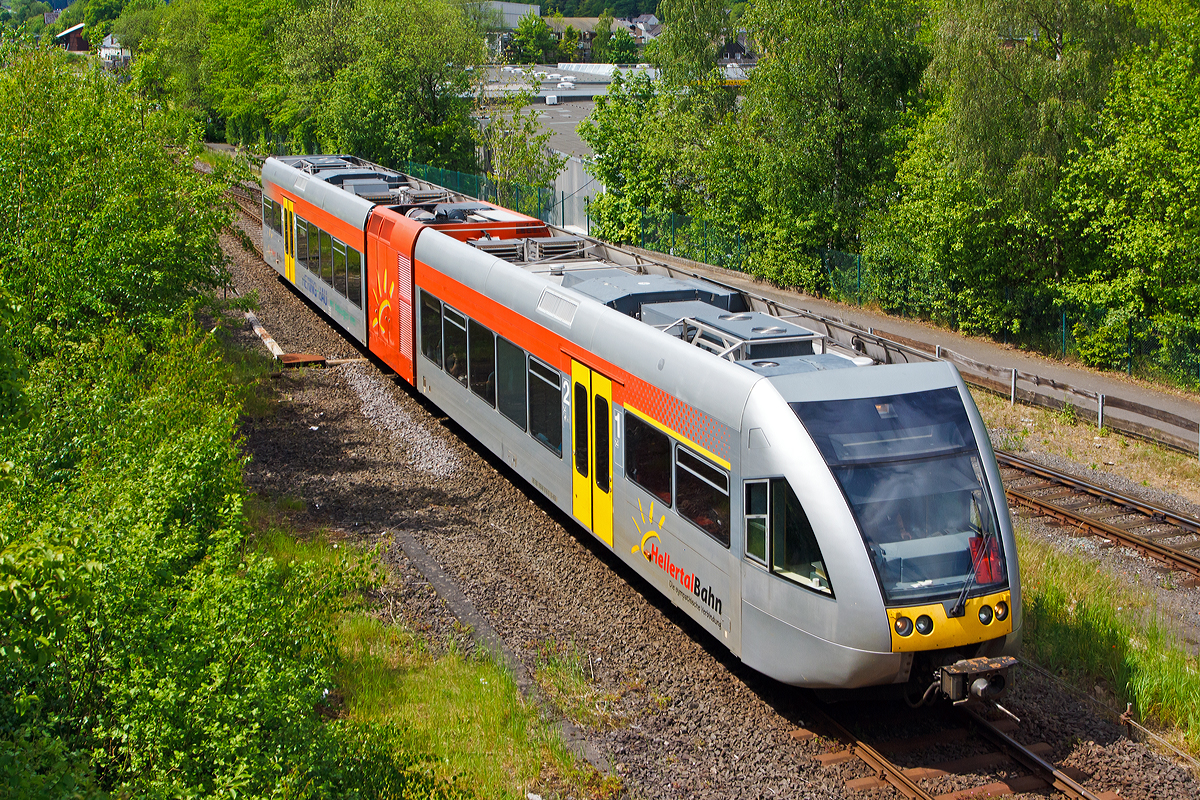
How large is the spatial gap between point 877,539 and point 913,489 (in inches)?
21.2

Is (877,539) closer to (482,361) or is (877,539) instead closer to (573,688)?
(573,688)

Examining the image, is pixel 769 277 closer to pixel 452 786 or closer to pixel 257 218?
pixel 257 218

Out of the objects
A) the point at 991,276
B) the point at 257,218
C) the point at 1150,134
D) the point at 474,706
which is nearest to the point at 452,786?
the point at 474,706

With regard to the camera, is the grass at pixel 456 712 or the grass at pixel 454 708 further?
the grass at pixel 454 708

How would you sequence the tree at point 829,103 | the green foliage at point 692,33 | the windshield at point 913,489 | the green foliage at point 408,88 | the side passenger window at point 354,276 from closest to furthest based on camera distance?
the windshield at point 913,489 → the side passenger window at point 354,276 → the tree at point 829,103 → the green foliage at point 692,33 → the green foliage at point 408,88

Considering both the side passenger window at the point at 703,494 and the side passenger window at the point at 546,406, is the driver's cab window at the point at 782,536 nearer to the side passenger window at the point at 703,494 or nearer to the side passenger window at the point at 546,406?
the side passenger window at the point at 703,494

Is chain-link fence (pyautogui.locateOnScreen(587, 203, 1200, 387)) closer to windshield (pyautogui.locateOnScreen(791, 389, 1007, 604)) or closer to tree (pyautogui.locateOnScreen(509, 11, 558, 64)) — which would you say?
windshield (pyautogui.locateOnScreen(791, 389, 1007, 604))

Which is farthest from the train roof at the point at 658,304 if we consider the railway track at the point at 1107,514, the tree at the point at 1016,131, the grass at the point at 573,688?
the tree at the point at 1016,131

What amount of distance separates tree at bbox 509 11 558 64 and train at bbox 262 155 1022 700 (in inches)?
4991

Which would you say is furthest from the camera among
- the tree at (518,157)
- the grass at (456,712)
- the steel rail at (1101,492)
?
the tree at (518,157)

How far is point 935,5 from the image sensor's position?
89.1 ft

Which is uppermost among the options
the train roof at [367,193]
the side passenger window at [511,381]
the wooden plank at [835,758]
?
the train roof at [367,193]

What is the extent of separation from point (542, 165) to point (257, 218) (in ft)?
41.4

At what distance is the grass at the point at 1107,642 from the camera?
9.19 metres
